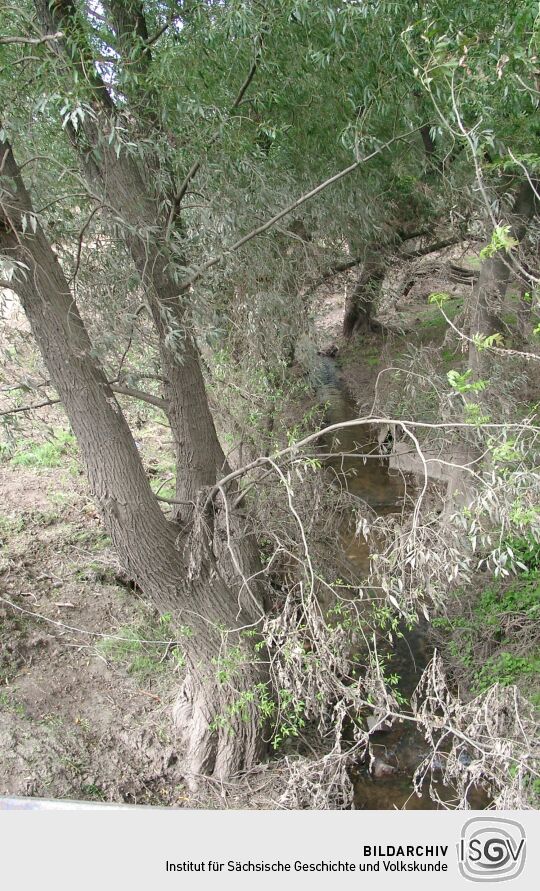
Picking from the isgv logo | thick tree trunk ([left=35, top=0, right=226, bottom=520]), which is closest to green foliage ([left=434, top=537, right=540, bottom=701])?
the isgv logo

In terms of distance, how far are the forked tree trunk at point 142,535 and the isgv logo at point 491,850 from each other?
154 cm

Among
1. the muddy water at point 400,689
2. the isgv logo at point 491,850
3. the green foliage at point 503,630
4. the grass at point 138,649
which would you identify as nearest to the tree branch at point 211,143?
the muddy water at point 400,689

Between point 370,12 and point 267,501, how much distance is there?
143 inches

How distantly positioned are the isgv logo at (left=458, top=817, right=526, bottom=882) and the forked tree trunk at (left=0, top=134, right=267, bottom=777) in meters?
1.54


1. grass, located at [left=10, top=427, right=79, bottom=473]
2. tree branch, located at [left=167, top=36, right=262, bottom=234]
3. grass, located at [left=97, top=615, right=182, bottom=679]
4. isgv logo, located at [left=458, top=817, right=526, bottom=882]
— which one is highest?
tree branch, located at [left=167, top=36, right=262, bottom=234]

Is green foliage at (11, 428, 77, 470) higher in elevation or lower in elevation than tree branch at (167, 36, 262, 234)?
lower

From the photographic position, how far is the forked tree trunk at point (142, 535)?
3.96 m

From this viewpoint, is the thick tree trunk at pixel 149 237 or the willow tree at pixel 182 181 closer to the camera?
the willow tree at pixel 182 181

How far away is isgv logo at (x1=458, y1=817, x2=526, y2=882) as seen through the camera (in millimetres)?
2961

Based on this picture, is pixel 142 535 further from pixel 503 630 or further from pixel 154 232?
pixel 503 630

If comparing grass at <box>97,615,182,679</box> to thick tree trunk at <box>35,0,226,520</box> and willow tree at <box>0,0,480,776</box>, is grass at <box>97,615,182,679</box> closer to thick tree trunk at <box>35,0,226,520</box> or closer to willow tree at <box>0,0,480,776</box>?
willow tree at <box>0,0,480,776</box>

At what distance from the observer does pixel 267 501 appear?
5473 millimetres

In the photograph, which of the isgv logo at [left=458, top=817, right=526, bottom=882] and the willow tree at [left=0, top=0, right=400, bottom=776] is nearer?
the isgv logo at [left=458, top=817, right=526, bottom=882]

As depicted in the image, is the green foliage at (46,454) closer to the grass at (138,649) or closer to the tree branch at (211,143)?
the grass at (138,649)
